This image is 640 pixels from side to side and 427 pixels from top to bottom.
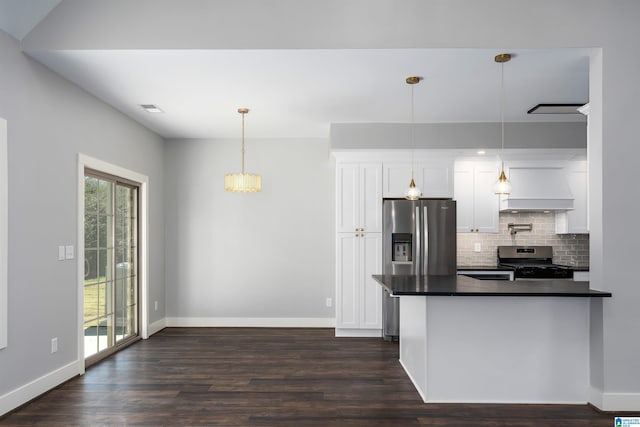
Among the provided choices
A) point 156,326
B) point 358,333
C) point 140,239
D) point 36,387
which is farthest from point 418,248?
point 36,387

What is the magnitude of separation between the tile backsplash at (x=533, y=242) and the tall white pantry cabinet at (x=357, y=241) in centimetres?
129

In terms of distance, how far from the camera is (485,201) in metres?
5.71

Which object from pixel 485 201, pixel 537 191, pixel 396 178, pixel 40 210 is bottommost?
pixel 40 210

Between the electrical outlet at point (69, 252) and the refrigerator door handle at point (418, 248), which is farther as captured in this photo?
the refrigerator door handle at point (418, 248)

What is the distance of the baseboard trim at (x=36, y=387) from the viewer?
10.5 ft

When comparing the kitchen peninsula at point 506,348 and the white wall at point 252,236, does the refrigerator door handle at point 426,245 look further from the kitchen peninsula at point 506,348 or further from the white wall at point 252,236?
the kitchen peninsula at point 506,348

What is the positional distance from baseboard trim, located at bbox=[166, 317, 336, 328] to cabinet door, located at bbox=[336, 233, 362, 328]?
2.09ft

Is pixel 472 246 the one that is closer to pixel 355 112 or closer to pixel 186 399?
pixel 355 112

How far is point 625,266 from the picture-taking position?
322 cm

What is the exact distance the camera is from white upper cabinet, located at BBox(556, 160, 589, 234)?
5664 millimetres

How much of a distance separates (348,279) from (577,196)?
295cm

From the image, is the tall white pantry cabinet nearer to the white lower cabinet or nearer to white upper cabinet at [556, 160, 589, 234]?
the white lower cabinet
